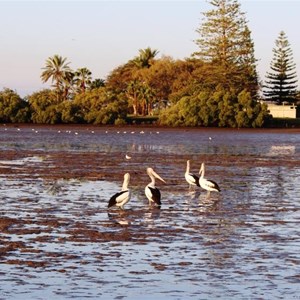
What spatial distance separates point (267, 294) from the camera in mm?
11906

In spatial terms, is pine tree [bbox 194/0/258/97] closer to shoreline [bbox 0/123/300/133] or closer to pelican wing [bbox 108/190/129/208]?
shoreline [bbox 0/123/300/133]

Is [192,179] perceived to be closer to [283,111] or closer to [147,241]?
[147,241]

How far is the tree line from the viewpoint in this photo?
371 feet

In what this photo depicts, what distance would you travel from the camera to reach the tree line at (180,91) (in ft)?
371

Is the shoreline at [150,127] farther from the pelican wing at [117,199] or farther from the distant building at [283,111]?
the pelican wing at [117,199]

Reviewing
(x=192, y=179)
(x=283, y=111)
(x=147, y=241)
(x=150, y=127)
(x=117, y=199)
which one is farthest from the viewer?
(x=283, y=111)

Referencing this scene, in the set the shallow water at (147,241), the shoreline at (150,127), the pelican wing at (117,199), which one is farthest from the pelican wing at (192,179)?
the shoreline at (150,127)

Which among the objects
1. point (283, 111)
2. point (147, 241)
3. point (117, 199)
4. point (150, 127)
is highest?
point (283, 111)

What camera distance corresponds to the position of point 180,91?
131m

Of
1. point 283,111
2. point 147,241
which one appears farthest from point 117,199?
point 283,111

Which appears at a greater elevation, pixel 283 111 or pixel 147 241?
pixel 283 111

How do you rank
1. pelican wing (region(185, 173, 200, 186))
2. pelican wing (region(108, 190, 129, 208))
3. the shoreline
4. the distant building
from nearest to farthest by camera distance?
pelican wing (region(108, 190, 129, 208))
pelican wing (region(185, 173, 200, 186))
the shoreline
the distant building

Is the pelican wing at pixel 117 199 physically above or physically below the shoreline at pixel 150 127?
above

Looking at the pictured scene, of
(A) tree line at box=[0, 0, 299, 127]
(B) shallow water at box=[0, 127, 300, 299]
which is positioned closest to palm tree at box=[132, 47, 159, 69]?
(A) tree line at box=[0, 0, 299, 127]
